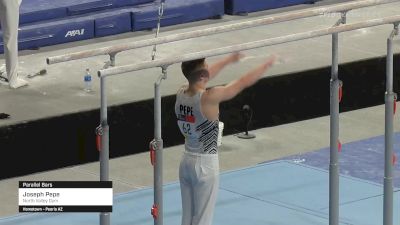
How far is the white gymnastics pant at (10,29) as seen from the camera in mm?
11492

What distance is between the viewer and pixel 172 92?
37.3 feet

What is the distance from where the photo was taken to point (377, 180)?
416 inches

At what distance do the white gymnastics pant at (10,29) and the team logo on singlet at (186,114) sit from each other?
13.5 ft

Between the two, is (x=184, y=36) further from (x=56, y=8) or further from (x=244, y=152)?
(x=56, y=8)

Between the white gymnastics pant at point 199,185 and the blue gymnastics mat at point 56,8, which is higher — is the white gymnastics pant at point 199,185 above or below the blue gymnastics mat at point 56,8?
below

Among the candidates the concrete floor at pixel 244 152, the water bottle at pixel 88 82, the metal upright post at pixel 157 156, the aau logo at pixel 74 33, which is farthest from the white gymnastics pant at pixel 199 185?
the aau logo at pixel 74 33

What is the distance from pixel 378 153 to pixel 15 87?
3.37m

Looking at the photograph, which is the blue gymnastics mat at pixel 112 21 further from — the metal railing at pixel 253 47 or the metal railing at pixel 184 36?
the metal railing at pixel 184 36

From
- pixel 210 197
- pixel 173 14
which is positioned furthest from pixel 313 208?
pixel 173 14

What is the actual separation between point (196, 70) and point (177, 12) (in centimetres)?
637

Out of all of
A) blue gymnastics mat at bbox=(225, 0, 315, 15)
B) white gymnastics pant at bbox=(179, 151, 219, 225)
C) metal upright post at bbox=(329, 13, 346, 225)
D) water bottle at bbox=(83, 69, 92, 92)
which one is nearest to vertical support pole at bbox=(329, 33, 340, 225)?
metal upright post at bbox=(329, 13, 346, 225)

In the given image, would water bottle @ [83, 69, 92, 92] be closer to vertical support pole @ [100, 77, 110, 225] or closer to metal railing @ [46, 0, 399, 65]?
metal railing @ [46, 0, 399, 65]

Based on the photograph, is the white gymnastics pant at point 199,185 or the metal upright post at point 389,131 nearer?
the white gymnastics pant at point 199,185

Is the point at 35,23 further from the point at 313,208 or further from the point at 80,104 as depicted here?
the point at 313,208
